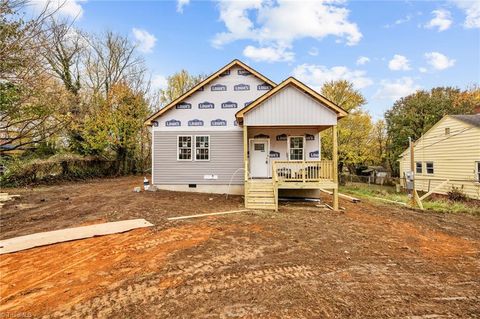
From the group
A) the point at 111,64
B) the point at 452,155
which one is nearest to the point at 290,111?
the point at 452,155

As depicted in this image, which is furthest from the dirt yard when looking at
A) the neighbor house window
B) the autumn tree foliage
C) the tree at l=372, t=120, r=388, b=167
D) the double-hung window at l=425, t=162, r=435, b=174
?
the tree at l=372, t=120, r=388, b=167

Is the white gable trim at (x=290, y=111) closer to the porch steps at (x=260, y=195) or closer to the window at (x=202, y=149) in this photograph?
the porch steps at (x=260, y=195)

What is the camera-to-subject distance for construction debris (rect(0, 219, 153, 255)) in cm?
569

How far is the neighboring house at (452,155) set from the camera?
15.7 metres

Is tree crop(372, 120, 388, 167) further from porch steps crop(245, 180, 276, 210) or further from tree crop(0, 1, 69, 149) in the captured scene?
tree crop(0, 1, 69, 149)

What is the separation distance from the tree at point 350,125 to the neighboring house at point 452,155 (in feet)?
17.5

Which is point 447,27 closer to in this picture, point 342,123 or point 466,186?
point 466,186

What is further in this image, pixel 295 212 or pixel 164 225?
pixel 295 212

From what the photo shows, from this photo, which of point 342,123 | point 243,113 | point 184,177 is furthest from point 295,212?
point 342,123

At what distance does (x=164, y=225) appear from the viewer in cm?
724

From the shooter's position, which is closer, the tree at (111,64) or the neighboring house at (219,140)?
the neighboring house at (219,140)

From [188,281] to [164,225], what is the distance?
3564 millimetres

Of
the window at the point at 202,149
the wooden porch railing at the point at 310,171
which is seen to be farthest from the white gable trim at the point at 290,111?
the window at the point at 202,149

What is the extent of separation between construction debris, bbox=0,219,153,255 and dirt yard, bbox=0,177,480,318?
326 millimetres
